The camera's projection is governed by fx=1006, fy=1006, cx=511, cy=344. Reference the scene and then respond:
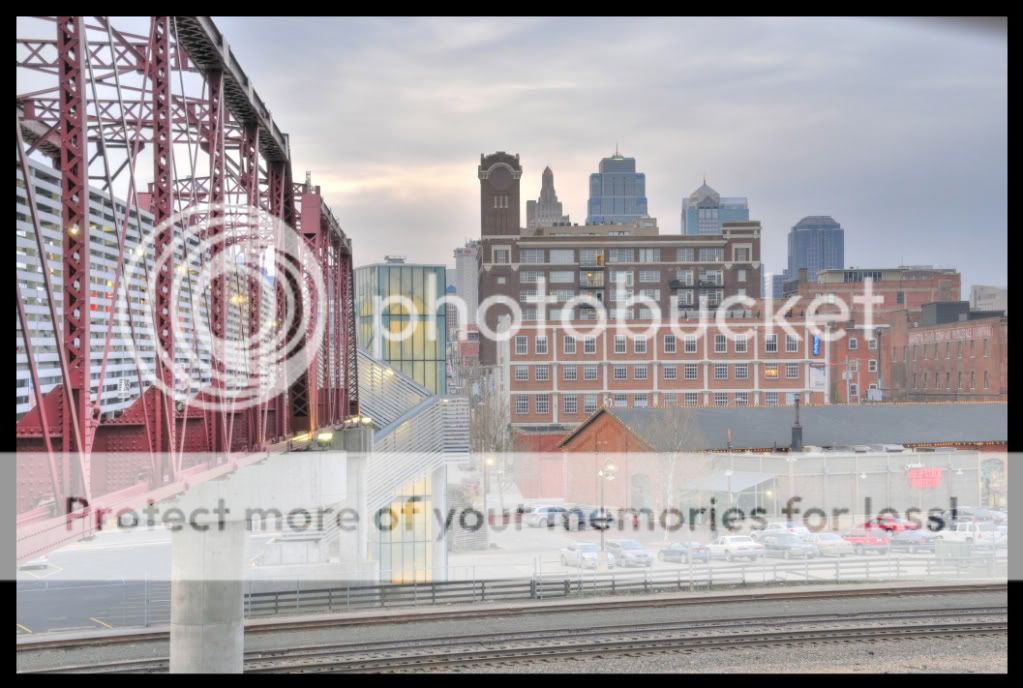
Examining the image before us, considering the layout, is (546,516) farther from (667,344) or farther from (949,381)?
(949,381)

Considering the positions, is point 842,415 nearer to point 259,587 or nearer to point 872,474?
point 872,474

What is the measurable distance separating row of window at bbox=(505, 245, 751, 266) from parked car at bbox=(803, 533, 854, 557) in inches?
2448

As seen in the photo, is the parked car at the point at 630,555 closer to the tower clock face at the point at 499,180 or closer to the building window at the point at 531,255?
the building window at the point at 531,255

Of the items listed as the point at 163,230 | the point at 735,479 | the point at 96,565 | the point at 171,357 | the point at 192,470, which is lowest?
the point at 96,565

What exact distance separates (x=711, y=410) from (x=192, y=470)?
3965cm

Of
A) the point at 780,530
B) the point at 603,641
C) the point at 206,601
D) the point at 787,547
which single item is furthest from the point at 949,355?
the point at 206,601

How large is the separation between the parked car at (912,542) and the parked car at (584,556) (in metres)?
10.0

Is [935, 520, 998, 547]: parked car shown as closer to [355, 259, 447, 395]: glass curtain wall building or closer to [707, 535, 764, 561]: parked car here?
[707, 535, 764, 561]: parked car

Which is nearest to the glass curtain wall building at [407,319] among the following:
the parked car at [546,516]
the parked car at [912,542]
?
the parked car at [546,516]

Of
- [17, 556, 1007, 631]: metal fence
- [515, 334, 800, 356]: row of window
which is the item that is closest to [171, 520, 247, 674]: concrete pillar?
[17, 556, 1007, 631]: metal fence

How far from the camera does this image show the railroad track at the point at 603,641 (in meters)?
19.3

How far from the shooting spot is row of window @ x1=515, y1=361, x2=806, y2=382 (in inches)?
2699
